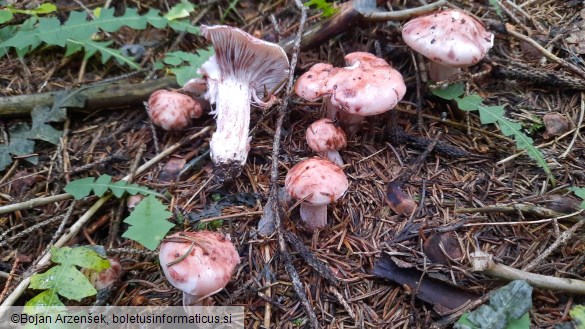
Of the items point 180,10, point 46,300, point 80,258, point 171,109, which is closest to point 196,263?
point 80,258

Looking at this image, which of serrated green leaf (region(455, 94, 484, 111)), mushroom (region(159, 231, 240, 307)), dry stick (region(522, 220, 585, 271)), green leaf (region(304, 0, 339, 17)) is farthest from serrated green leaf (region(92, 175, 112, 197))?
dry stick (region(522, 220, 585, 271))

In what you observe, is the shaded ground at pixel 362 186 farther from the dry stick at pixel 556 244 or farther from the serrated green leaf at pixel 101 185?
the serrated green leaf at pixel 101 185

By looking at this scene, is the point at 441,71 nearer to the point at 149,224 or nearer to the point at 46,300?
the point at 149,224

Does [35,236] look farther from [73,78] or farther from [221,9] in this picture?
[221,9]

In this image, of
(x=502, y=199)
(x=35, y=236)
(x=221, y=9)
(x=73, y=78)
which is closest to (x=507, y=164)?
(x=502, y=199)

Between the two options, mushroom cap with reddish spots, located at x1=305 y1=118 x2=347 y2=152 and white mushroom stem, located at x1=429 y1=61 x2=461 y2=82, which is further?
white mushroom stem, located at x1=429 y1=61 x2=461 y2=82

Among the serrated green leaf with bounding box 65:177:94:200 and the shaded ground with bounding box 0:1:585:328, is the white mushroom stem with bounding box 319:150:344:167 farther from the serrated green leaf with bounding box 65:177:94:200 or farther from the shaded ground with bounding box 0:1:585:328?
the serrated green leaf with bounding box 65:177:94:200
